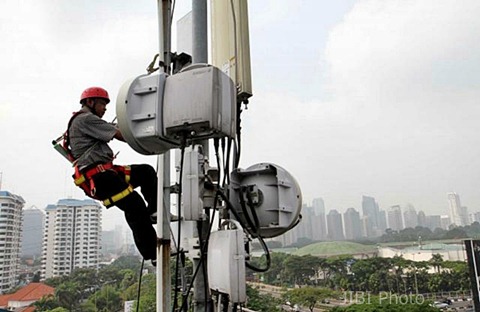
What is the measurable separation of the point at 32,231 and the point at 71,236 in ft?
18.6

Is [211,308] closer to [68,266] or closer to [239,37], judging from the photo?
[239,37]

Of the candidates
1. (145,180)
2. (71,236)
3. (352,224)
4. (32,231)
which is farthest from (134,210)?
(32,231)

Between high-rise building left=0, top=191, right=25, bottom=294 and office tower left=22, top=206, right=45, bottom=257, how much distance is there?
505mm

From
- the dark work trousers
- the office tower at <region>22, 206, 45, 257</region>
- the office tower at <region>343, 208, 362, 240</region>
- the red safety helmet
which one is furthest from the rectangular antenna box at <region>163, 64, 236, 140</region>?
the office tower at <region>22, 206, 45, 257</region>

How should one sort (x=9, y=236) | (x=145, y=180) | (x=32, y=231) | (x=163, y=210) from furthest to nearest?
1. (x=32, y=231)
2. (x=9, y=236)
3. (x=145, y=180)
4. (x=163, y=210)

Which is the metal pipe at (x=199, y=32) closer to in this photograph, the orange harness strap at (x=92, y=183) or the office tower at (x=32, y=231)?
the orange harness strap at (x=92, y=183)

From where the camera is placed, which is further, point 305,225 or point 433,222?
point 433,222

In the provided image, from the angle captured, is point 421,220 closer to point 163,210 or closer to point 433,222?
point 433,222

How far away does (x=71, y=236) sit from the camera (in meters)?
13.3

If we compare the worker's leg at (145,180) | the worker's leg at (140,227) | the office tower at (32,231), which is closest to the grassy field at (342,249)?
the office tower at (32,231)

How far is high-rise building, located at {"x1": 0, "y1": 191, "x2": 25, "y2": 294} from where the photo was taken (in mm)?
15312

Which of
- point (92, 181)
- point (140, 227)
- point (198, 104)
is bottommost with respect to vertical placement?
point (140, 227)

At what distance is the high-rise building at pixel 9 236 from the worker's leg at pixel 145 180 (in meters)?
15.9

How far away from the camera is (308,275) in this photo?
58.9ft
